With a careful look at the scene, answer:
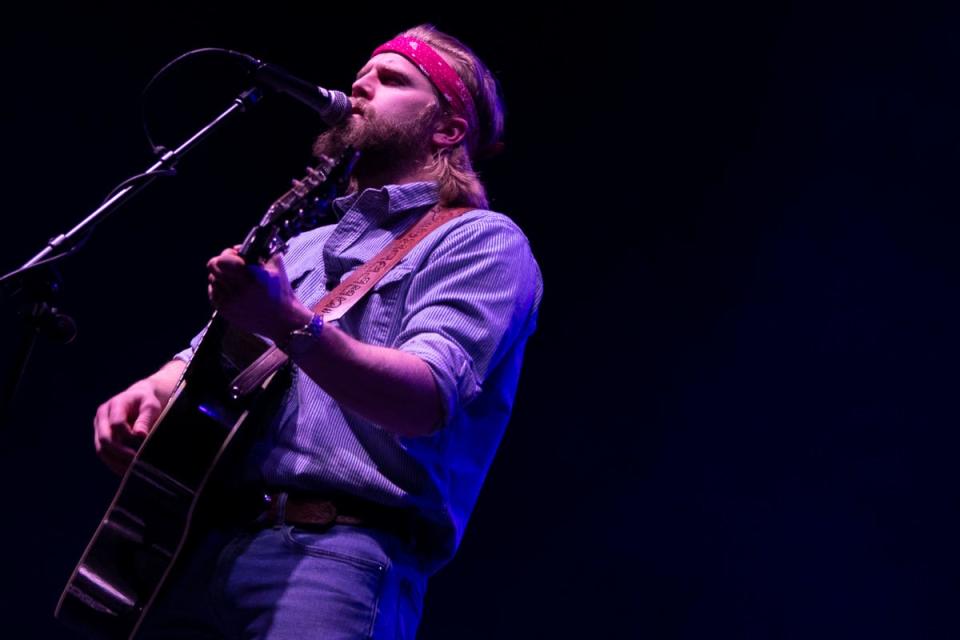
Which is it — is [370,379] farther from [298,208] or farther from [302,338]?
[298,208]

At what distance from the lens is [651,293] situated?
3975 millimetres

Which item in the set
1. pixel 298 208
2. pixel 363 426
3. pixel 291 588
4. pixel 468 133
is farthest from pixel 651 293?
pixel 291 588

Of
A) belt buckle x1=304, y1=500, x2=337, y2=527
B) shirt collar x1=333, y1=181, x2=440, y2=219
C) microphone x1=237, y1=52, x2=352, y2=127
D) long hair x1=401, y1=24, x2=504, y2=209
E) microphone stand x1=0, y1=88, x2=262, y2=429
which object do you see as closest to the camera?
belt buckle x1=304, y1=500, x2=337, y2=527

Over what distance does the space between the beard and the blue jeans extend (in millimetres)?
1023

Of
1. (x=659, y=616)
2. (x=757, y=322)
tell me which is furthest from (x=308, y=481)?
(x=757, y=322)

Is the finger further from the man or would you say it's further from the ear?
the ear

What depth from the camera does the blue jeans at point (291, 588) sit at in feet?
5.44

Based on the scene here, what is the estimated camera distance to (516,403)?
13.3ft

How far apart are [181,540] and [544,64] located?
3055 mm

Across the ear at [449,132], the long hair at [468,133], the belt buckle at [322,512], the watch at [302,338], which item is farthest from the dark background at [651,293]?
the watch at [302,338]

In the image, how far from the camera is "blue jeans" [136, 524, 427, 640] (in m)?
1.66

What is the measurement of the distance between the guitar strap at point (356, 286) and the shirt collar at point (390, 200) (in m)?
0.04

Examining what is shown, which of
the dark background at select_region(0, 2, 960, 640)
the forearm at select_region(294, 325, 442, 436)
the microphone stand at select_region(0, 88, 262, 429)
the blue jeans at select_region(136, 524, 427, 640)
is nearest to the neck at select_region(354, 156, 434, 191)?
the microphone stand at select_region(0, 88, 262, 429)

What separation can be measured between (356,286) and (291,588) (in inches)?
24.5
